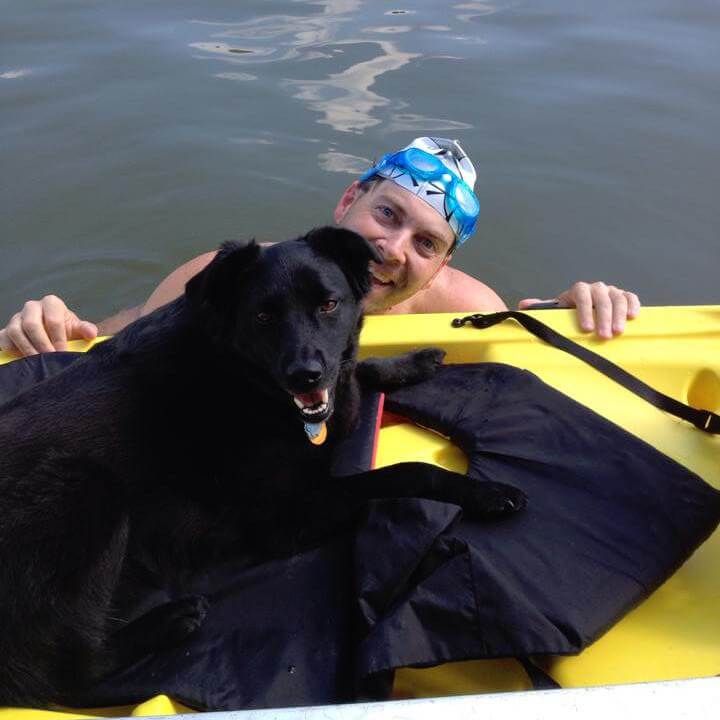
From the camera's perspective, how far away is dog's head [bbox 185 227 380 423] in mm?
2369

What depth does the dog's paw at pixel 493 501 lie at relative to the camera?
7.80 ft

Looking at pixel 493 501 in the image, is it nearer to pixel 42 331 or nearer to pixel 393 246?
pixel 393 246

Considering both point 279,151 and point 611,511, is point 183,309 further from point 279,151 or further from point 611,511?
point 279,151

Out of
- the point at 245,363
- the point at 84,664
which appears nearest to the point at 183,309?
the point at 245,363

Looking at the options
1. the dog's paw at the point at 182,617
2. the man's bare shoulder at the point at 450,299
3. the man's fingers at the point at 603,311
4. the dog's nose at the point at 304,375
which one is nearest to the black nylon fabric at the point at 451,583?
the dog's paw at the point at 182,617

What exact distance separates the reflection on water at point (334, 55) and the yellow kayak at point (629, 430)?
329cm

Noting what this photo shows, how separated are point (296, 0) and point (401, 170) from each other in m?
5.38

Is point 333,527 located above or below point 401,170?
below

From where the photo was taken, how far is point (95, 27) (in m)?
7.76

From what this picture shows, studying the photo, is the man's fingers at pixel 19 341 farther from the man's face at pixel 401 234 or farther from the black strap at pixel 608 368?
the black strap at pixel 608 368

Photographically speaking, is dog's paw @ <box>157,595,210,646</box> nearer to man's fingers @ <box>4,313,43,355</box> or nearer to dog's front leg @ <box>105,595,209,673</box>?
dog's front leg @ <box>105,595,209,673</box>

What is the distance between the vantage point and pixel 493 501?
2387 millimetres

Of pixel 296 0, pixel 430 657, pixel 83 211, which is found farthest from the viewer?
pixel 296 0

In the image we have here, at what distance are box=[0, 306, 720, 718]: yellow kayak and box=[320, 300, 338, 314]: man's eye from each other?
0.64m
